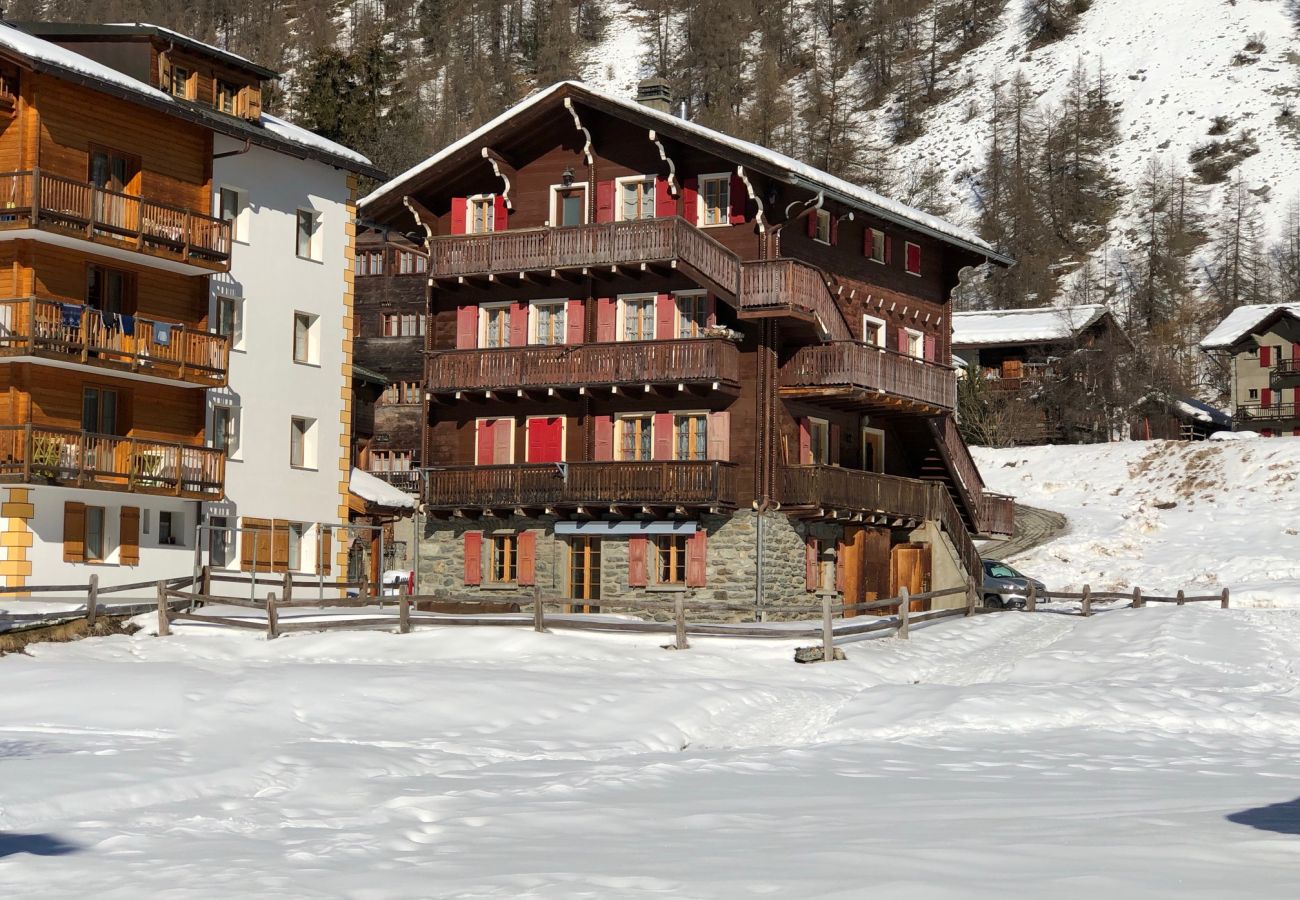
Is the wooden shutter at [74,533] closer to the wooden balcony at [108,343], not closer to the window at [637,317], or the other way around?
the wooden balcony at [108,343]

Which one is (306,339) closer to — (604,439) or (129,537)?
→ (129,537)

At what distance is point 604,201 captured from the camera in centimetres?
4875

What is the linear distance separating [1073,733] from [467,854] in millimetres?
13758

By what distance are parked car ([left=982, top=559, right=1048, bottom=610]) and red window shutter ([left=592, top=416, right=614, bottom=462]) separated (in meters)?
11.4

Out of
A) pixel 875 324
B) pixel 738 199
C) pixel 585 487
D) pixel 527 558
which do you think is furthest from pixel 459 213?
pixel 875 324

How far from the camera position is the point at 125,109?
148 feet

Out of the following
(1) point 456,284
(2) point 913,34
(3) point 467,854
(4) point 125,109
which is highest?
(2) point 913,34

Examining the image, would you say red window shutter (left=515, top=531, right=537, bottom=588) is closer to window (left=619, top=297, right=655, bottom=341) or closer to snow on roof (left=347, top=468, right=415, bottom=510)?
window (left=619, top=297, right=655, bottom=341)

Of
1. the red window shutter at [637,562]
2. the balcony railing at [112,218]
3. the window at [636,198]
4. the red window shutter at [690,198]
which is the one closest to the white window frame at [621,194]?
the window at [636,198]

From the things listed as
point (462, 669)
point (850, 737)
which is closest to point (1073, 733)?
point (850, 737)

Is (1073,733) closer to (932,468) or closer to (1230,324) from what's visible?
(932,468)

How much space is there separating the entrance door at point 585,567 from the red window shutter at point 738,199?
868 centimetres

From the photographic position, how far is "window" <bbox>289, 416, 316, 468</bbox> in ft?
164

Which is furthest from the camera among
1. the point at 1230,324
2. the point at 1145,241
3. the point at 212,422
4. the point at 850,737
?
the point at 1145,241
